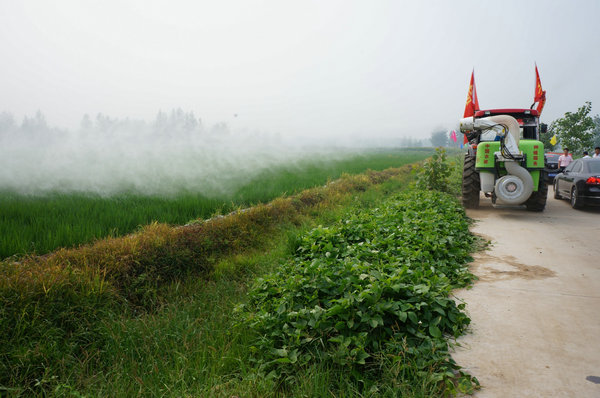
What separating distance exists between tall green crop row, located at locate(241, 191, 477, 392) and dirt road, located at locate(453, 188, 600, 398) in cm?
23

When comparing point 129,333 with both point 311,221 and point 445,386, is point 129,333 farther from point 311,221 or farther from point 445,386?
point 311,221

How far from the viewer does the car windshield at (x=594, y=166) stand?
1004cm

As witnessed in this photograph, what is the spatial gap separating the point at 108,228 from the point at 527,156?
911 centimetres

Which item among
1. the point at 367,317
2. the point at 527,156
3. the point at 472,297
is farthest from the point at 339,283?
the point at 527,156

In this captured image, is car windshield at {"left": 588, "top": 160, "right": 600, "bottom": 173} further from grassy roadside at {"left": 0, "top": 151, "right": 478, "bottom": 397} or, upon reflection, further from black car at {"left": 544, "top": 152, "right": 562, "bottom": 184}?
grassy roadside at {"left": 0, "top": 151, "right": 478, "bottom": 397}

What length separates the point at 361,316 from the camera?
294cm

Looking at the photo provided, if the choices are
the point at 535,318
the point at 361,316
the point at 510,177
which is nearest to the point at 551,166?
the point at 510,177

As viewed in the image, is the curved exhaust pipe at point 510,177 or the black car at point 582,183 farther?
the black car at point 582,183

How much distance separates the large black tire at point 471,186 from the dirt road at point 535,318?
9.85ft

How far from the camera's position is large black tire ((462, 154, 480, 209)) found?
31.1 ft

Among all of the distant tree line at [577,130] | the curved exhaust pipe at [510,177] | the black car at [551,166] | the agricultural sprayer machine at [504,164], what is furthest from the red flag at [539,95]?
the distant tree line at [577,130]

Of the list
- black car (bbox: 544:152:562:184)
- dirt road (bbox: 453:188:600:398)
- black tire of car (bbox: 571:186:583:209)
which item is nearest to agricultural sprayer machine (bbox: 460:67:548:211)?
black tire of car (bbox: 571:186:583:209)

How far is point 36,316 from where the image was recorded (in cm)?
330

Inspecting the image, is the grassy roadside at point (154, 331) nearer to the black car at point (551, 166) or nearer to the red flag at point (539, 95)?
the red flag at point (539, 95)
